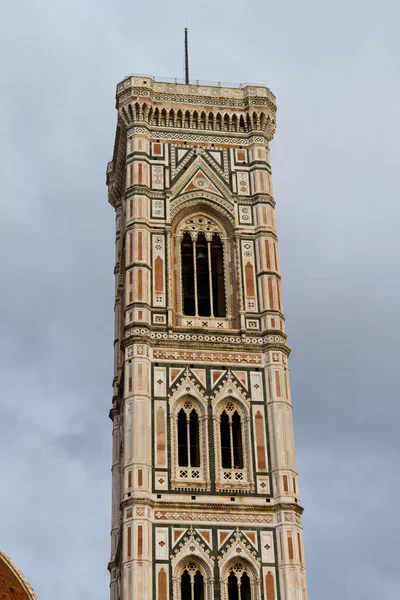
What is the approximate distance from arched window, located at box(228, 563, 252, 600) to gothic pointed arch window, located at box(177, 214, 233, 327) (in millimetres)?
7280

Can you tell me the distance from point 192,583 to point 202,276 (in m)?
9.82

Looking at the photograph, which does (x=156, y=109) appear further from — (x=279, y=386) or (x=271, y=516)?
(x=271, y=516)

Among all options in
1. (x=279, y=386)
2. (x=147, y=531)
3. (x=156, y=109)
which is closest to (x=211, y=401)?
(x=279, y=386)

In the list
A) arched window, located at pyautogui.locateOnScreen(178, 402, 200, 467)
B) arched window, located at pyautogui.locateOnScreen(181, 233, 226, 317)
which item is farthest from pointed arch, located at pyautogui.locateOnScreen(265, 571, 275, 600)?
arched window, located at pyautogui.locateOnScreen(181, 233, 226, 317)

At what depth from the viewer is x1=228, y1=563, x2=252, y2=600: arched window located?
3372 centimetres

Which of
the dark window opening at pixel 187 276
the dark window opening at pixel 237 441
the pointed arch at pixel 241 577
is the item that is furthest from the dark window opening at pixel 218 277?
the pointed arch at pixel 241 577

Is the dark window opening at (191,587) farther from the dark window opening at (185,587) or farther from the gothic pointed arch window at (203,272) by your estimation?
the gothic pointed arch window at (203,272)

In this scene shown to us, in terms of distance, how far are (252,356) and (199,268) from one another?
359 centimetres

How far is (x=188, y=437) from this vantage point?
35844 mm

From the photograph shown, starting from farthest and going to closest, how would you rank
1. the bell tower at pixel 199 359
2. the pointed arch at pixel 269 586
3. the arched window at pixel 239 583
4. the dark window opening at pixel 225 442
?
the dark window opening at pixel 225 442 → the bell tower at pixel 199 359 → the arched window at pixel 239 583 → the pointed arch at pixel 269 586

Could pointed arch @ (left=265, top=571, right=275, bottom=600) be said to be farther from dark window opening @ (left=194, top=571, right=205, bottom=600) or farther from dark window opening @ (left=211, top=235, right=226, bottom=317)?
dark window opening @ (left=211, top=235, right=226, bottom=317)

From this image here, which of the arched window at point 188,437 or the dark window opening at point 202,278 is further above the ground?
the dark window opening at point 202,278

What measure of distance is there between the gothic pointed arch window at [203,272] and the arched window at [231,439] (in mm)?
2863

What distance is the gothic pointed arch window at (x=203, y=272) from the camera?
38.6m
